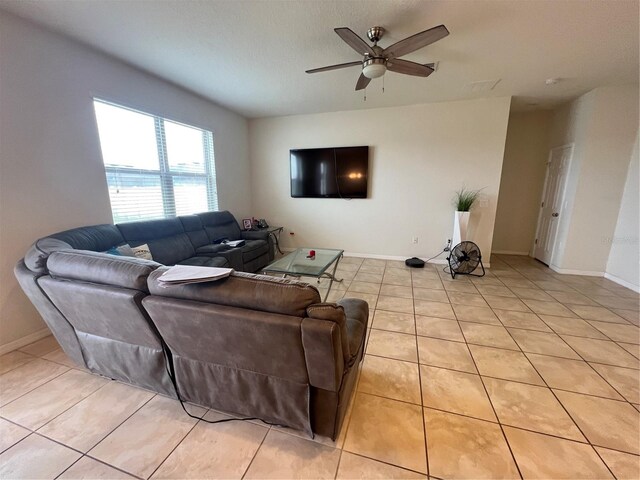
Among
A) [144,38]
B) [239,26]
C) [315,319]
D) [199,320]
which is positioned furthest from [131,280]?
[144,38]

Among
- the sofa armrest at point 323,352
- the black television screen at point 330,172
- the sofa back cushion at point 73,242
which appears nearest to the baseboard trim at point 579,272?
the black television screen at point 330,172

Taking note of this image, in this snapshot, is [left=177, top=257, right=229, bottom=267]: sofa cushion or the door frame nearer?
[left=177, top=257, right=229, bottom=267]: sofa cushion

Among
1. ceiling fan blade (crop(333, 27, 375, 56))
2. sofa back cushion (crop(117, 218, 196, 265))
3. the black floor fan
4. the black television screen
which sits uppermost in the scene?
ceiling fan blade (crop(333, 27, 375, 56))

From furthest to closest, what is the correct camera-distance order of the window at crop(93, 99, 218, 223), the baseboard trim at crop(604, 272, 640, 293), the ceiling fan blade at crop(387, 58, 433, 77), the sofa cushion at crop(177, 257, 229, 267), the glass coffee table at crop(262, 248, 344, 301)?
1. the baseboard trim at crop(604, 272, 640, 293)
2. the sofa cushion at crop(177, 257, 229, 267)
3. the window at crop(93, 99, 218, 223)
4. the glass coffee table at crop(262, 248, 344, 301)
5. the ceiling fan blade at crop(387, 58, 433, 77)

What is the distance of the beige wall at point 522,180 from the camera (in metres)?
4.67

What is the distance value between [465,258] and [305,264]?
2424 mm

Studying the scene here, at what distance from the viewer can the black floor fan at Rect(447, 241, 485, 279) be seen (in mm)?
3691

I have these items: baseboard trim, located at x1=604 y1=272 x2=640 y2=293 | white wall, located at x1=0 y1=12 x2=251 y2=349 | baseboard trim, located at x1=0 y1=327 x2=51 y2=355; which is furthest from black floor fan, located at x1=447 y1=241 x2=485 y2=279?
baseboard trim, located at x1=0 y1=327 x2=51 y2=355

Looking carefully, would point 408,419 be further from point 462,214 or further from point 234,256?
point 462,214

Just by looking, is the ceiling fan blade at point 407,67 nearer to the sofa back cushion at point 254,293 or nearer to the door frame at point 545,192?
the sofa back cushion at point 254,293

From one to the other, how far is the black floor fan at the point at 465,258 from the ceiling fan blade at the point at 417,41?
2.68 meters

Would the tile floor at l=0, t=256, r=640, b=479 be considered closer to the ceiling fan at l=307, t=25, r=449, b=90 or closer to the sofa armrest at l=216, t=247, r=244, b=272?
the sofa armrest at l=216, t=247, r=244, b=272

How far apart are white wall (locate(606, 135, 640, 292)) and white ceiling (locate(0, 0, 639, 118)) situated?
1.24 metres

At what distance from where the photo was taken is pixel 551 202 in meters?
4.37
